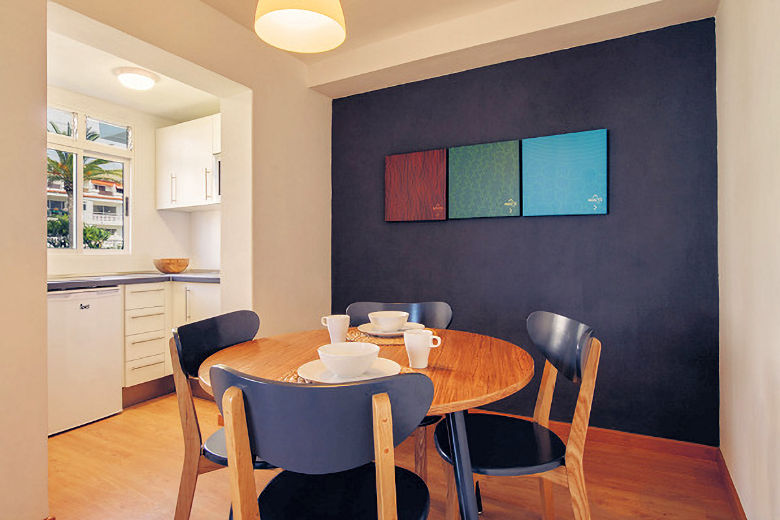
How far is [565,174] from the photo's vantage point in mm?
2695

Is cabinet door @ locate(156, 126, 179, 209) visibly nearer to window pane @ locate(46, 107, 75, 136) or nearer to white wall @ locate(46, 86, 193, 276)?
white wall @ locate(46, 86, 193, 276)

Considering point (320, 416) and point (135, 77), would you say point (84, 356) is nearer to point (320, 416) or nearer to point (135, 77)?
point (135, 77)

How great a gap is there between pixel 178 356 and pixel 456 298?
2.00 metres

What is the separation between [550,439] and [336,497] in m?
0.79

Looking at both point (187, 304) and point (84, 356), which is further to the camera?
point (187, 304)

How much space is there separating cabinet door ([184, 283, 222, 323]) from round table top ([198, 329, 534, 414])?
1829 mm

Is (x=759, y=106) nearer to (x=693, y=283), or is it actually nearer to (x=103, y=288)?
(x=693, y=283)

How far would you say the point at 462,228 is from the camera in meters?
3.09

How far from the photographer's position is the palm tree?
3697 mm

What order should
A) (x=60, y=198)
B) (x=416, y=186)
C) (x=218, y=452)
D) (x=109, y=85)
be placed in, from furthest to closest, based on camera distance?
(x=60, y=198) → (x=109, y=85) → (x=416, y=186) → (x=218, y=452)

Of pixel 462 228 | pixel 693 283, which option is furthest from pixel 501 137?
pixel 693 283

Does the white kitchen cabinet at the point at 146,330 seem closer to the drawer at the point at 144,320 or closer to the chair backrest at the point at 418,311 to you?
the drawer at the point at 144,320

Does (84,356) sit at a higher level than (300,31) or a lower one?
lower

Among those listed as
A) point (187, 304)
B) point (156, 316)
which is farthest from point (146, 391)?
point (187, 304)
